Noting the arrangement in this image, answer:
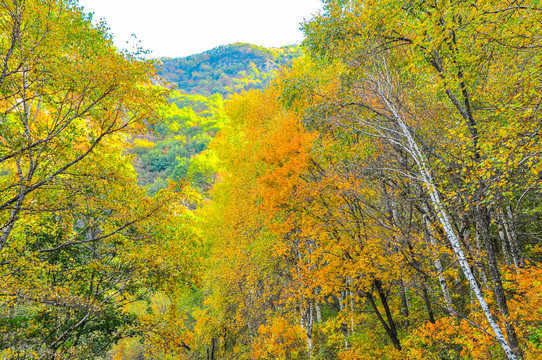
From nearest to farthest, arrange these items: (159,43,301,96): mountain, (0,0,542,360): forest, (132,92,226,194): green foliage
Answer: (0,0,542,360): forest < (132,92,226,194): green foliage < (159,43,301,96): mountain

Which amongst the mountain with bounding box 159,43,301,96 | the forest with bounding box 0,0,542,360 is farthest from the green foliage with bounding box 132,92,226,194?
the mountain with bounding box 159,43,301,96

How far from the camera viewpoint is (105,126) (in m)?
6.09

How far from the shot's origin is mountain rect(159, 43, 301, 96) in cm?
8914

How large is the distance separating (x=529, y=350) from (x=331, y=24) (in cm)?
925

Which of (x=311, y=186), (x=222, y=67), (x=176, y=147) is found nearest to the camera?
(x=311, y=186)

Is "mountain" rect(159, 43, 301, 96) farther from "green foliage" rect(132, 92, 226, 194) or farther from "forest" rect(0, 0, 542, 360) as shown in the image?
"forest" rect(0, 0, 542, 360)

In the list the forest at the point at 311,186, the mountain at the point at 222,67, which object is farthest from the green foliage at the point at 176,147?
the mountain at the point at 222,67

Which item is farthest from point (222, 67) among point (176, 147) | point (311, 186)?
point (311, 186)

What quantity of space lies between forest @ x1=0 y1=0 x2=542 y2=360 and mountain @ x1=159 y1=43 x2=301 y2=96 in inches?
3046

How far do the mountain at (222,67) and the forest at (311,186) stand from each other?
7738 centimetres

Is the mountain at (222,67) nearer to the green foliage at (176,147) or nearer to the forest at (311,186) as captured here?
the green foliage at (176,147)

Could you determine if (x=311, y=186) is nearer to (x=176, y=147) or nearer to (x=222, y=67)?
(x=176, y=147)

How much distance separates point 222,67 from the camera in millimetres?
102000

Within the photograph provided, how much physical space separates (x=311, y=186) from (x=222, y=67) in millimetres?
103849
